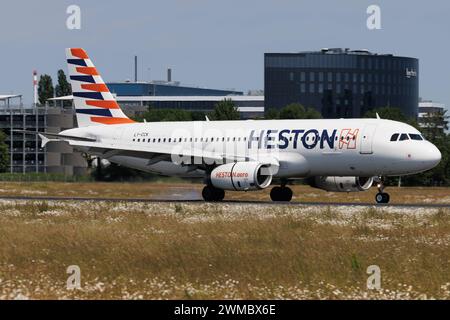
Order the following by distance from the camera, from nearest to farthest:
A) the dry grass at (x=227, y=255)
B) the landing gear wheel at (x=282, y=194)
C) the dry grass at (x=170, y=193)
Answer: the dry grass at (x=227, y=255) → the landing gear wheel at (x=282, y=194) → the dry grass at (x=170, y=193)

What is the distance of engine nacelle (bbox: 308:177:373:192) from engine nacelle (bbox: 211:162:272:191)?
3483mm

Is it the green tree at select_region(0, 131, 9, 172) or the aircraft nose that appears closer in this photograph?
the aircraft nose

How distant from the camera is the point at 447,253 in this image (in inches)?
929

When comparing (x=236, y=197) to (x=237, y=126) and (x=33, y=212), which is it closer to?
(x=237, y=126)

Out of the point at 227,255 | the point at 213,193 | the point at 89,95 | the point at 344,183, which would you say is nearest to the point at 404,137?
the point at 344,183

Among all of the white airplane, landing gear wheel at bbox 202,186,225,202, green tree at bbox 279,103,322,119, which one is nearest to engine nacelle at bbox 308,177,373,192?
the white airplane

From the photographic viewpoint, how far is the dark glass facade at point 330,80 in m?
192

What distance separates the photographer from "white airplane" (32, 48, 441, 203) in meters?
44.8

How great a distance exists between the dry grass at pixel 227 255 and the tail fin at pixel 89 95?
64.9ft

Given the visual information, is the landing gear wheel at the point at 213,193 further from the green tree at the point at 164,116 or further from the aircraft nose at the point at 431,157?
the green tree at the point at 164,116

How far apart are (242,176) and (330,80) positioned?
149975mm

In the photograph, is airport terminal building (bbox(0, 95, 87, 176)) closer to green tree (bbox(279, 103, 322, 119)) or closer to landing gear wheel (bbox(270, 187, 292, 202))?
green tree (bbox(279, 103, 322, 119))

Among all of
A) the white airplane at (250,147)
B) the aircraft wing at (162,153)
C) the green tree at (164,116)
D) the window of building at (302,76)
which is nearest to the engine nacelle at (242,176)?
the white airplane at (250,147)
